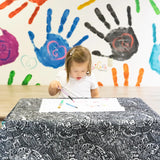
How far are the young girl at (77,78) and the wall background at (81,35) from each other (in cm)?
123

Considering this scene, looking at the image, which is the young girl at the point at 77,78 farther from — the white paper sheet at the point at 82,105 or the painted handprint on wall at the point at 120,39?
the painted handprint on wall at the point at 120,39

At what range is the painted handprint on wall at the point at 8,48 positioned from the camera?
2.60 m

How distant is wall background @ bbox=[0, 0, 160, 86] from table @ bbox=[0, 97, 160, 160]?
1.88 metres

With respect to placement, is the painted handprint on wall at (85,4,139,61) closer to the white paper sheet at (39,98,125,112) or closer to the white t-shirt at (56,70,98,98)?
the white t-shirt at (56,70,98,98)

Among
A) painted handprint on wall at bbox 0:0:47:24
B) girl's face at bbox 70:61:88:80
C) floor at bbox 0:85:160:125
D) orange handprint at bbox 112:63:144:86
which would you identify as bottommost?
floor at bbox 0:85:160:125

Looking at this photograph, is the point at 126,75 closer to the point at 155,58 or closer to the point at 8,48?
the point at 155,58

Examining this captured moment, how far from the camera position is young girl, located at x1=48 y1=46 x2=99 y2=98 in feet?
4.02

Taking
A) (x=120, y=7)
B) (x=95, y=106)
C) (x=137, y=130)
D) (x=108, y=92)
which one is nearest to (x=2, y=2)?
(x=120, y=7)

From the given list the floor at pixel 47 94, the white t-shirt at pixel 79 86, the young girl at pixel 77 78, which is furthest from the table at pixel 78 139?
the floor at pixel 47 94

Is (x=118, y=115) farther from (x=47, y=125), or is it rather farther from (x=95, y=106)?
(x=47, y=125)

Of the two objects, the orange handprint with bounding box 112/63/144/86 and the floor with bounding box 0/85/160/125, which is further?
the orange handprint with bounding box 112/63/144/86

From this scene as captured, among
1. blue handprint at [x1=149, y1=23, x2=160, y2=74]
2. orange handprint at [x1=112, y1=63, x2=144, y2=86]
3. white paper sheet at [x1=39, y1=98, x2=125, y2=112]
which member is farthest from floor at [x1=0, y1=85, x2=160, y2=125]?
white paper sheet at [x1=39, y1=98, x2=125, y2=112]

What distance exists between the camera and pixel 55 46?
2627 mm

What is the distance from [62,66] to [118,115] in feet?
6.08
